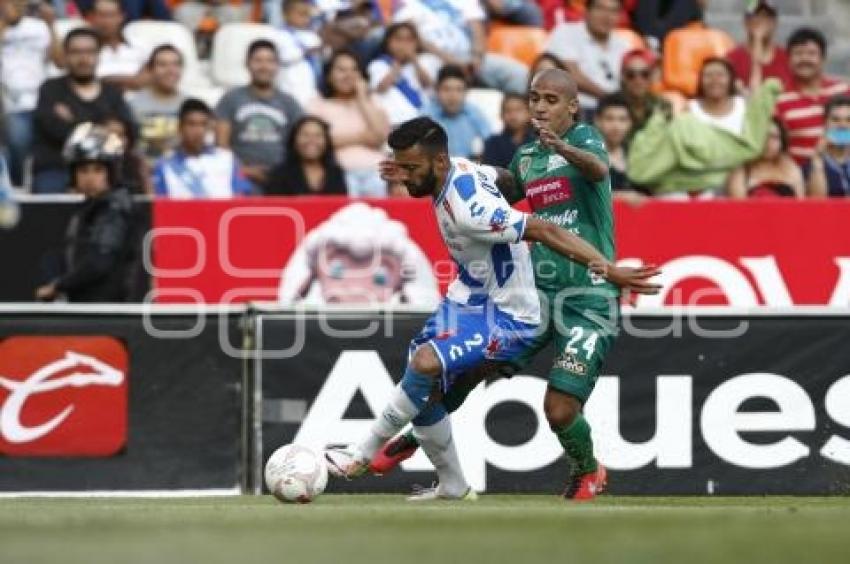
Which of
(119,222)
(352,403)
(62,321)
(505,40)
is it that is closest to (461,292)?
(352,403)

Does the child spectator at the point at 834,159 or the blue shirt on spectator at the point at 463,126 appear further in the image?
the blue shirt on spectator at the point at 463,126

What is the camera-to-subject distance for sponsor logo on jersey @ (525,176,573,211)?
12086mm

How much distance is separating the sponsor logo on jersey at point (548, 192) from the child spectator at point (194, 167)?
5.72 m

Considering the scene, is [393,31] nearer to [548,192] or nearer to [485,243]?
[548,192]

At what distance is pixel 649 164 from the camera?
1759cm

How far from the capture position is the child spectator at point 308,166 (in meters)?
17.6

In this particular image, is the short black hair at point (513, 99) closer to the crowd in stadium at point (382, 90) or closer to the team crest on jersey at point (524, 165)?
the crowd in stadium at point (382, 90)

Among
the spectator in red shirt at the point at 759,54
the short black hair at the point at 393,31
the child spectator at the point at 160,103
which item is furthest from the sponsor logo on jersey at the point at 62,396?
the spectator in red shirt at the point at 759,54

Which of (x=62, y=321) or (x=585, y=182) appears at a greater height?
(x=585, y=182)

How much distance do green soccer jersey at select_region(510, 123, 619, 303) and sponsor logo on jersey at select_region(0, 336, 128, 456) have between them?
11.2ft

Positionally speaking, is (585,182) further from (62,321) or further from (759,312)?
(62,321)

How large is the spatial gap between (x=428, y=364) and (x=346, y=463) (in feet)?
2.59

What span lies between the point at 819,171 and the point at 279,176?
4433 millimetres

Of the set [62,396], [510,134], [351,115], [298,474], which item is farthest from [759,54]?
[298,474]
